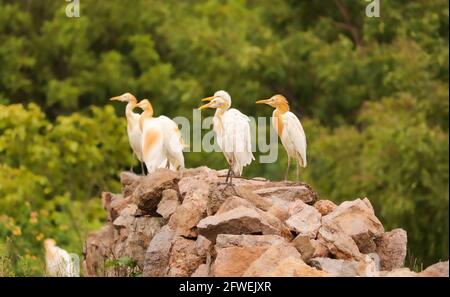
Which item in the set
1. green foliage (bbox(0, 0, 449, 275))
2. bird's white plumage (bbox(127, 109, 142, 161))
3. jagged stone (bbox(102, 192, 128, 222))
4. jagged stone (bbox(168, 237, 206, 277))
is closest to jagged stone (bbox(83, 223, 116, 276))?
jagged stone (bbox(102, 192, 128, 222))

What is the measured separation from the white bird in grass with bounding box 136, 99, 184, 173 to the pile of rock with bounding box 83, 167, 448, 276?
1.09m

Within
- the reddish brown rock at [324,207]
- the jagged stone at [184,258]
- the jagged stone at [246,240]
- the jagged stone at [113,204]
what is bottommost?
the jagged stone at [113,204]

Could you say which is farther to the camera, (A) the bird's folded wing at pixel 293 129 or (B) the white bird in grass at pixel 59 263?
(B) the white bird in grass at pixel 59 263

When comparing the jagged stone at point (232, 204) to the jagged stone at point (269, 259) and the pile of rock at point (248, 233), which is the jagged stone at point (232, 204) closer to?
the pile of rock at point (248, 233)

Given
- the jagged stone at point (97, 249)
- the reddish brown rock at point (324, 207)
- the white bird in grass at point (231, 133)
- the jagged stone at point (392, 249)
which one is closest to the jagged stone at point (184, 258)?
the white bird in grass at point (231, 133)

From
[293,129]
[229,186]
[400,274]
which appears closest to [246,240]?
[229,186]

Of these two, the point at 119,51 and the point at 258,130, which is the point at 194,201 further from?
the point at 119,51

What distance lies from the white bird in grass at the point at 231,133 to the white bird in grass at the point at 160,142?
2.26 m

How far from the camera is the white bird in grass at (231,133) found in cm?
984

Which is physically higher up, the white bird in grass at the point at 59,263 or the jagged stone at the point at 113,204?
the jagged stone at the point at 113,204

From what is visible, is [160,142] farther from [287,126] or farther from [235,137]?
[235,137]

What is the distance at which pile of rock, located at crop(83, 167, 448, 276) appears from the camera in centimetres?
870
